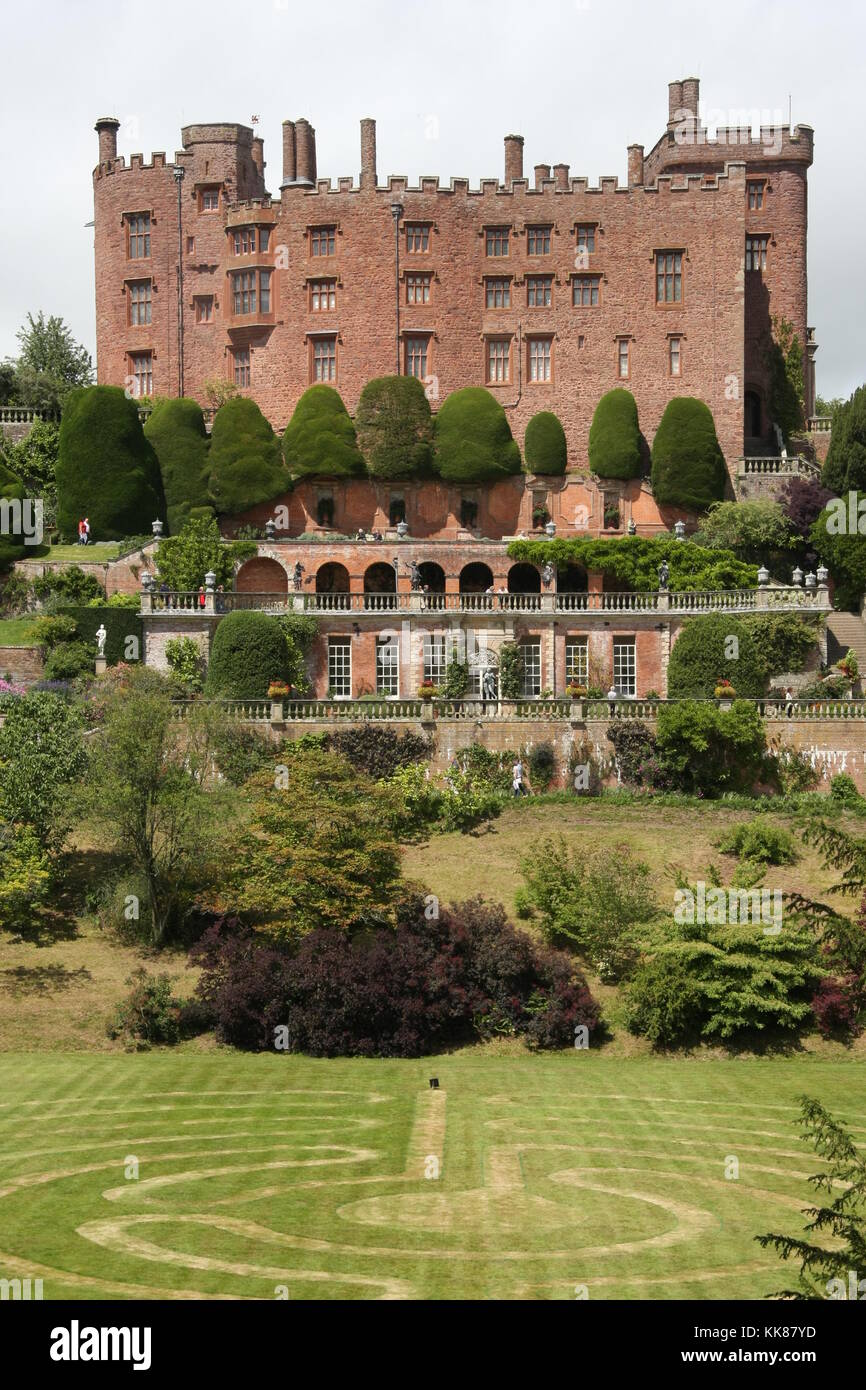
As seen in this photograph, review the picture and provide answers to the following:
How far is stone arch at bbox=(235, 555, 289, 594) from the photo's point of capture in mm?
63094

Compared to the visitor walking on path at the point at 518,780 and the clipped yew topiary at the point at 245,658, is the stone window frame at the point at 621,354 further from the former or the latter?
the visitor walking on path at the point at 518,780

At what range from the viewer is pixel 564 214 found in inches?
2795

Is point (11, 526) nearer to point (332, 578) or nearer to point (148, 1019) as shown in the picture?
point (332, 578)

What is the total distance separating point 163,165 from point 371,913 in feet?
142

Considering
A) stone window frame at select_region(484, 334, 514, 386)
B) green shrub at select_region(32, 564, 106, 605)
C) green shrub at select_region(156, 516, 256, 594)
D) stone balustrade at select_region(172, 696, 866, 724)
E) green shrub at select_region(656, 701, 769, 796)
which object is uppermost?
stone window frame at select_region(484, 334, 514, 386)

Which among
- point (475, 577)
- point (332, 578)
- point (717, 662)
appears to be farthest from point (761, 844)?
point (332, 578)

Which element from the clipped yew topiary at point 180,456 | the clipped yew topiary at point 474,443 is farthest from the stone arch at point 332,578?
the clipped yew topiary at point 474,443

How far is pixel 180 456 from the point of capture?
67562 mm

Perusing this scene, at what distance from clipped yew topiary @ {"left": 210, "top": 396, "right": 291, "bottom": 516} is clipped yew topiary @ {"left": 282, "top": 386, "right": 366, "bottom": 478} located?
0.67 meters

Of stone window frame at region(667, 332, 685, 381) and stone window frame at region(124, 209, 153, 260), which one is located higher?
stone window frame at region(124, 209, 153, 260)

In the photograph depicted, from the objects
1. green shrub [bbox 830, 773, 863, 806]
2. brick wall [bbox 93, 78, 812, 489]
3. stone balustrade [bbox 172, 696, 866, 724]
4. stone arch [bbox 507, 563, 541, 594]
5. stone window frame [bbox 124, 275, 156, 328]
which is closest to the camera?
green shrub [bbox 830, 773, 863, 806]

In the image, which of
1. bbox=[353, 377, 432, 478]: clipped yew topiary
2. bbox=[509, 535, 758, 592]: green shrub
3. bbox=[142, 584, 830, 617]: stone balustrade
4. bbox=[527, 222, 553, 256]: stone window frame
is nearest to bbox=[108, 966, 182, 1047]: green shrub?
bbox=[142, 584, 830, 617]: stone balustrade

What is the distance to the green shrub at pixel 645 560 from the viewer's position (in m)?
59.7

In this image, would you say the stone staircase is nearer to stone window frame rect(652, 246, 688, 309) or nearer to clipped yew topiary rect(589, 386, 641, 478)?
clipped yew topiary rect(589, 386, 641, 478)
